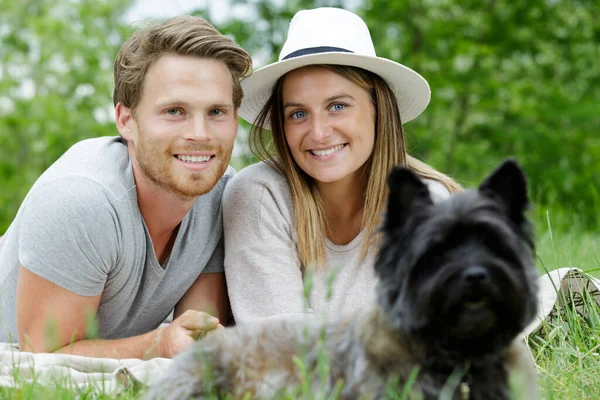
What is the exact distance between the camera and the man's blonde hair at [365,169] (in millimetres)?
4527

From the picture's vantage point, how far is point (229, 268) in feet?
14.9

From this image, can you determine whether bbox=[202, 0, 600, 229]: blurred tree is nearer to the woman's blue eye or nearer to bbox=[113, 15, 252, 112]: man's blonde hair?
bbox=[113, 15, 252, 112]: man's blonde hair

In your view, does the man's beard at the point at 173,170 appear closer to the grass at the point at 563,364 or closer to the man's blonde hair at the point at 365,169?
the man's blonde hair at the point at 365,169

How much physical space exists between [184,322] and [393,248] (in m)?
1.64

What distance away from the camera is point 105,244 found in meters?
4.12

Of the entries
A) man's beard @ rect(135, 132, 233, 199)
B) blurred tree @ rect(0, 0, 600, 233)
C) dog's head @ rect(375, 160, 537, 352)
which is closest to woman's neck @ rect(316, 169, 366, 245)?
man's beard @ rect(135, 132, 233, 199)

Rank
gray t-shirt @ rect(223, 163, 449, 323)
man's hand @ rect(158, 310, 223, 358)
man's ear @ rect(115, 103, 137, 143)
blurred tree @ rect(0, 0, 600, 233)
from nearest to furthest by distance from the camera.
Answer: man's hand @ rect(158, 310, 223, 358), gray t-shirt @ rect(223, 163, 449, 323), man's ear @ rect(115, 103, 137, 143), blurred tree @ rect(0, 0, 600, 233)

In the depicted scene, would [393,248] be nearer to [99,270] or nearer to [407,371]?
[407,371]

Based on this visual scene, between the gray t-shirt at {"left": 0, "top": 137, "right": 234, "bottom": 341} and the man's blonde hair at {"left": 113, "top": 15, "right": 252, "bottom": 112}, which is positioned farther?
the man's blonde hair at {"left": 113, "top": 15, "right": 252, "bottom": 112}

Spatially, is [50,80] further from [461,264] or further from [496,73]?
[461,264]

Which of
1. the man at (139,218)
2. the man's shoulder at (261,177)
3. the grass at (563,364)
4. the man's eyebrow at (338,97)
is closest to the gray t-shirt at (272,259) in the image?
the man's shoulder at (261,177)

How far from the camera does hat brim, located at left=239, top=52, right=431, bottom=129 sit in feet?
14.6

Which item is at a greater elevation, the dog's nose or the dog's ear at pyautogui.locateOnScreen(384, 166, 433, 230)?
the dog's ear at pyautogui.locateOnScreen(384, 166, 433, 230)

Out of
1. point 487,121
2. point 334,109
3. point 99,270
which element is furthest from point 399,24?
point 99,270
